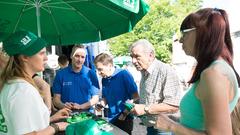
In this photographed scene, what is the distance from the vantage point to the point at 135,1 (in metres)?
3.40

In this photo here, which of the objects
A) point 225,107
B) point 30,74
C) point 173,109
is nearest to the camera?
point 225,107

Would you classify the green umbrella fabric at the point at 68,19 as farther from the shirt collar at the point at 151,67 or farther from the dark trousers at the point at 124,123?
the dark trousers at the point at 124,123

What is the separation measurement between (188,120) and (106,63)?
8.64 feet

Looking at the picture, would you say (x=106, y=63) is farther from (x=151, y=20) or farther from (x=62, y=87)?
(x=151, y=20)

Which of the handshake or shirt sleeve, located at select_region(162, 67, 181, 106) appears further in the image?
the handshake

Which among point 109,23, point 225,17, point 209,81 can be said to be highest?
point 109,23

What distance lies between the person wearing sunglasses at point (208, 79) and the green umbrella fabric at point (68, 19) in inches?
90.2

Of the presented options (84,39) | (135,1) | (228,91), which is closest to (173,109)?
(135,1)

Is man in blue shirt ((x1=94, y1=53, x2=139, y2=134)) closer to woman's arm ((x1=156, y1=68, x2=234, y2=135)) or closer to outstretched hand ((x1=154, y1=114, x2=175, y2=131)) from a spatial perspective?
outstretched hand ((x1=154, y1=114, x2=175, y2=131))

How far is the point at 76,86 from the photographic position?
15.4 feet

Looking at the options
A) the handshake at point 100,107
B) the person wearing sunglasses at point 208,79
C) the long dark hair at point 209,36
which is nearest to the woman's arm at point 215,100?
the person wearing sunglasses at point 208,79

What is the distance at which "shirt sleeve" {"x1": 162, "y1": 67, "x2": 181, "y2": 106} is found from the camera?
3250 millimetres

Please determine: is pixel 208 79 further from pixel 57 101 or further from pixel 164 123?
pixel 57 101

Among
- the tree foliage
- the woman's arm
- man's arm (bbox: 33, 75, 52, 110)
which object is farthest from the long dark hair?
the tree foliage
